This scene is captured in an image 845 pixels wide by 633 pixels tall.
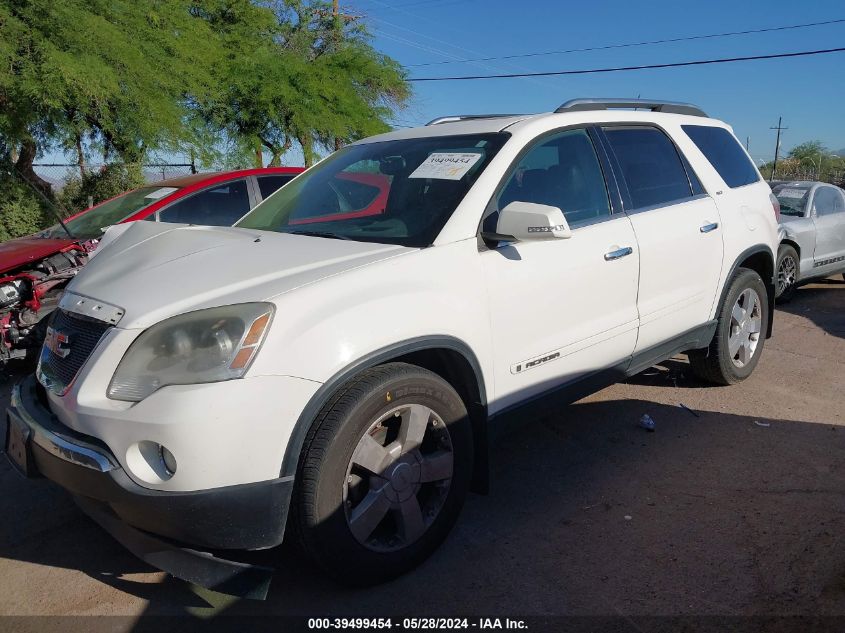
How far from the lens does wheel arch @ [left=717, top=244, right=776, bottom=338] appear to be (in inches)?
181

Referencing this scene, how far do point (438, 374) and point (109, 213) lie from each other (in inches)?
203

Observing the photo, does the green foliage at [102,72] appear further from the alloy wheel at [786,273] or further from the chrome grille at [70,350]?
the alloy wheel at [786,273]

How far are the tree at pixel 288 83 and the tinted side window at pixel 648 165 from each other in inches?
587

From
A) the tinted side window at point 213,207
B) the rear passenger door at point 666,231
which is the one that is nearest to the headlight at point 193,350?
the rear passenger door at point 666,231

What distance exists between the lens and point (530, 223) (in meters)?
2.91

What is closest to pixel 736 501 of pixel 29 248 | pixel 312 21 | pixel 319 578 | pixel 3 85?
pixel 319 578

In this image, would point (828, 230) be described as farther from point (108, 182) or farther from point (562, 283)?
point (108, 182)

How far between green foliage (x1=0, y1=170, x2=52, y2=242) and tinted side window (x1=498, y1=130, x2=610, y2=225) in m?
12.7

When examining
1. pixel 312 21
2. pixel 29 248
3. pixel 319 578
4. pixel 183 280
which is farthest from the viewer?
pixel 312 21

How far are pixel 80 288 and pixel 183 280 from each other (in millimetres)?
589

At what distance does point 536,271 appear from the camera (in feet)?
10.4

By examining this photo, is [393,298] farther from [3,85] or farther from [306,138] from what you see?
[306,138]

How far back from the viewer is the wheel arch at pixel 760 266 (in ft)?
15.1

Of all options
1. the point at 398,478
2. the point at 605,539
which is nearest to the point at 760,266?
the point at 605,539
